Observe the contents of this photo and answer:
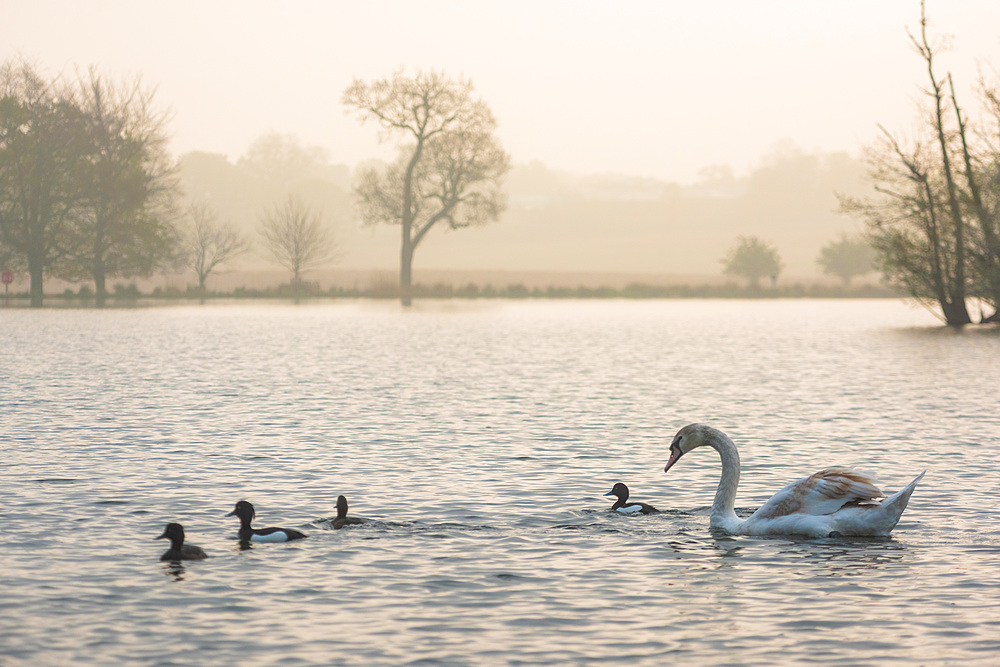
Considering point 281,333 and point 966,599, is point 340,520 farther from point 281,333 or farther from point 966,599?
point 281,333

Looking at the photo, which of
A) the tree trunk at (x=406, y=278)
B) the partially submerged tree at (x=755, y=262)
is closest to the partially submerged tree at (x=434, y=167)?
the tree trunk at (x=406, y=278)

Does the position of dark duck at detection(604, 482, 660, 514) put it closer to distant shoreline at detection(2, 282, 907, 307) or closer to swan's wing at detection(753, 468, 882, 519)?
swan's wing at detection(753, 468, 882, 519)

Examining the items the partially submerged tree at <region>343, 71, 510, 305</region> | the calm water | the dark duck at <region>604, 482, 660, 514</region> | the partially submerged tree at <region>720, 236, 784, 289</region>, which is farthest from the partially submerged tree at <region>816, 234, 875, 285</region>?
the dark duck at <region>604, 482, 660, 514</region>

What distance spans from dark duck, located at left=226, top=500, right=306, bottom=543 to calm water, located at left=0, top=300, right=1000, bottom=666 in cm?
20

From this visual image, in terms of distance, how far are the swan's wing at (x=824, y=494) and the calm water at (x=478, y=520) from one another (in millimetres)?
451

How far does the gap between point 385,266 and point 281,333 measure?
148027 millimetres

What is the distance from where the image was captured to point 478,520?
39.9ft

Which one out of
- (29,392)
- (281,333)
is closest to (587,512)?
(29,392)

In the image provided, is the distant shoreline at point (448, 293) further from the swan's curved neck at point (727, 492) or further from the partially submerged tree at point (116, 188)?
the swan's curved neck at point (727, 492)

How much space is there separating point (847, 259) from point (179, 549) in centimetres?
14659

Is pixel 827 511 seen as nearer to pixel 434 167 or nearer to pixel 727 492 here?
pixel 727 492

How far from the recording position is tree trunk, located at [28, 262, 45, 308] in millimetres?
80938

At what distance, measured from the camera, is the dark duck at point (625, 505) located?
1243cm

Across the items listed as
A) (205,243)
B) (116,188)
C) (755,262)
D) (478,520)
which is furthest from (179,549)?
(755,262)
